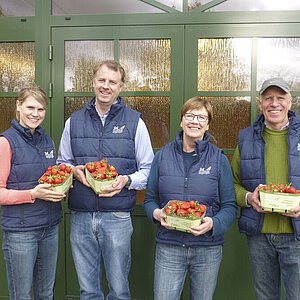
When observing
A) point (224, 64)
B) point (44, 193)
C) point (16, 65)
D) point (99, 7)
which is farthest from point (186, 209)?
point (16, 65)

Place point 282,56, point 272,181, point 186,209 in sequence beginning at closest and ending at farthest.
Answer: point 186,209 → point 272,181 → point 282,56

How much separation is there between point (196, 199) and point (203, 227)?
172 millimetres

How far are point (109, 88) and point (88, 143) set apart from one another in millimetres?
368

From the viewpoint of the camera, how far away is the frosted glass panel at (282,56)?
3199 mm

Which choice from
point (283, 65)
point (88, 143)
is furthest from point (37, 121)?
point (283, 65)

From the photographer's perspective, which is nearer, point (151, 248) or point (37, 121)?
point (37, 121)

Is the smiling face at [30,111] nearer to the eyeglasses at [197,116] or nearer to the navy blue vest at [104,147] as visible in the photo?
the navy blue vest at [104,147]

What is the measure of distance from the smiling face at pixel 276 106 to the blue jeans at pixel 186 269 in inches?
32.0

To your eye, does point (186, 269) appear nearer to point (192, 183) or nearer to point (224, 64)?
point (192, 183)

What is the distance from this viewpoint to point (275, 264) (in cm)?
251

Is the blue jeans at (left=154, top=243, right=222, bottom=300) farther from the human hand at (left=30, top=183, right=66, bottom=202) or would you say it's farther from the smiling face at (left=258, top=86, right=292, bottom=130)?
the smiling face at (left=258, top=86, right=292, bottom=130)

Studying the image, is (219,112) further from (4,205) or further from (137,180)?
(4,205)

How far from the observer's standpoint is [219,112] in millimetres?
3314

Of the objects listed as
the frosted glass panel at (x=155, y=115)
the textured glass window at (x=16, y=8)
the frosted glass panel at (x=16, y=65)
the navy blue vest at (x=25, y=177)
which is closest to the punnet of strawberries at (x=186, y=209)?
the navy blue vest at (x=25, y=177)
